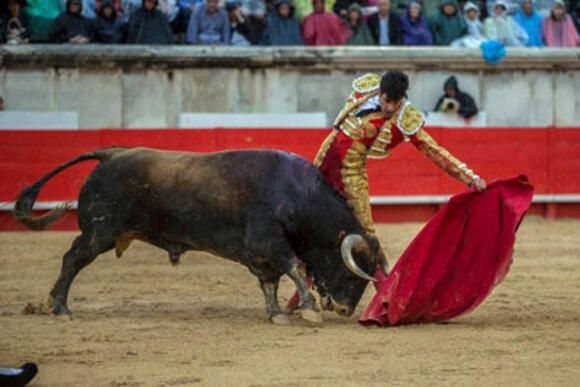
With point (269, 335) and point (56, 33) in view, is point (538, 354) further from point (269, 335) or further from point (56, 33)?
point (56, 33)

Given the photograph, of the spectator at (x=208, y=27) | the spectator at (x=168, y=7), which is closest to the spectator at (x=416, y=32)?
the spectator at (x=208, y=27)

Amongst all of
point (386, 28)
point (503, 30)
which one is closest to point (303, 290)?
point (386, 28)

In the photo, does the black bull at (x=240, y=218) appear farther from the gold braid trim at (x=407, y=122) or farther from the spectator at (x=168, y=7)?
the spectator at (x=168, y=7)

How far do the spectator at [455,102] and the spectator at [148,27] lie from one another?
3.14m

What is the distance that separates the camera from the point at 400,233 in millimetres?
10891

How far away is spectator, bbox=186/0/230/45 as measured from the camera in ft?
40.2

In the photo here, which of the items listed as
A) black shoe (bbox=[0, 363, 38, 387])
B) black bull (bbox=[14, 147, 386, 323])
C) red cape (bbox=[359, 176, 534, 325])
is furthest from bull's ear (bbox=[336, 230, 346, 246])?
black shoe (bbox=[0, 363, 38, 387])

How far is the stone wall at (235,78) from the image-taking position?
12.3 meters

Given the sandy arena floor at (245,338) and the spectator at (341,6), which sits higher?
the spectator at (341,6)

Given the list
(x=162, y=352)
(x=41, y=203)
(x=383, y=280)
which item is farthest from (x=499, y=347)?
(x=41, y=203)

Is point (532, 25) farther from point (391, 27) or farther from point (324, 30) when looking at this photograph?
point (324, 30)

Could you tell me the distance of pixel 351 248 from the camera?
5.97 metres

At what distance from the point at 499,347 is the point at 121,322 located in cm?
205

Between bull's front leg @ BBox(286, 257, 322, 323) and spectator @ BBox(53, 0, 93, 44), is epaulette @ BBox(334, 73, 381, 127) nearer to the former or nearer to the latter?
bull's front leg @ BBox(286, 257, 322, 323)
